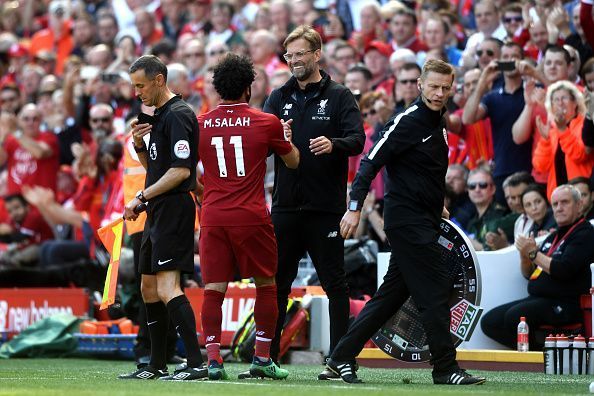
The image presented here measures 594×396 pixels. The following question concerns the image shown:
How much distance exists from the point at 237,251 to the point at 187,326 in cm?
62

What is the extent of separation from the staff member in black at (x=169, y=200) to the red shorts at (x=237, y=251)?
14 cm

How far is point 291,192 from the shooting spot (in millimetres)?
9555

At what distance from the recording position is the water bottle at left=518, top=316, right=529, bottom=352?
10.9 m

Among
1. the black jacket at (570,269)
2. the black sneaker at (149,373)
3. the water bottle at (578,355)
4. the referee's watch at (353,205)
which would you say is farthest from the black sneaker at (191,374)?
the black jacket at (570,269)

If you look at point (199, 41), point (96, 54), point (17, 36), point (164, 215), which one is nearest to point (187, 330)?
point (164, 215)

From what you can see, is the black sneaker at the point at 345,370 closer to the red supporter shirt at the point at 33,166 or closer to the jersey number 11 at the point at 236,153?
the jersey number 11 at the point at 236,153

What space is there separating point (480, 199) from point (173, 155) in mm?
5014

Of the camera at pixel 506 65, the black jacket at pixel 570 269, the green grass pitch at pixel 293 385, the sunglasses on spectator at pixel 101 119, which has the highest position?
the camera at pixel 506 65

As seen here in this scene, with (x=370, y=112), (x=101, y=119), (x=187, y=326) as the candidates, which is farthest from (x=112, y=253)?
(x=101, y=119)

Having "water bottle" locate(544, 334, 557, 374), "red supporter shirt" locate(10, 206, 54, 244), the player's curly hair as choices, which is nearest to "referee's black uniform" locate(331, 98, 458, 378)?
the player's curly hair

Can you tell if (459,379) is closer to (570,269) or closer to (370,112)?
(570,269)

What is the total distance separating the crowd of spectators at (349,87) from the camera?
13.0 meters

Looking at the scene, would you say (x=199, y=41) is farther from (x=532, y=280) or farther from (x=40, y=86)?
(x=532, y=280)

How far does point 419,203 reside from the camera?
885 cm
